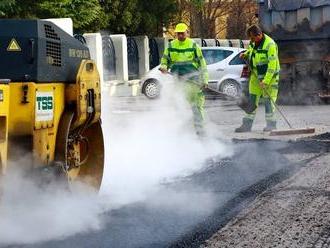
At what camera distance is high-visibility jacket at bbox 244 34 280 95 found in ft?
36.0

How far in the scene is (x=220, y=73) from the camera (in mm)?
20016

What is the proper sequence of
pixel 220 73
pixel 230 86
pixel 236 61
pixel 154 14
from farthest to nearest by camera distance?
pixel 154 14
pixel 236 61
pixel 220 73
pixel 230 86

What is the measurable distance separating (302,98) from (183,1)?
20707mm

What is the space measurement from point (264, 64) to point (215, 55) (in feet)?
30.5

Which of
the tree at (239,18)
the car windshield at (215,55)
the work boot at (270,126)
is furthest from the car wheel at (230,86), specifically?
the tree at (239,18)

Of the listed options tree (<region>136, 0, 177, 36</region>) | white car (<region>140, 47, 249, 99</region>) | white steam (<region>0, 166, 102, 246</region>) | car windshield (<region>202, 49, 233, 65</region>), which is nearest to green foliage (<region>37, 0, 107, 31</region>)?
white car (<region>140, 47, 249, 99</region>)

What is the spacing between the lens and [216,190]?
6930 millimetres

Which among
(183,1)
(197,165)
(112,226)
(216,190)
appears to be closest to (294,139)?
(197,165)

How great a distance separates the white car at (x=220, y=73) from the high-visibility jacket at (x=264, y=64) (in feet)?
26.2

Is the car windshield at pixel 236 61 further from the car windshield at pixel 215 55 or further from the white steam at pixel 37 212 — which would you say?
the white steam at pixel 37 212

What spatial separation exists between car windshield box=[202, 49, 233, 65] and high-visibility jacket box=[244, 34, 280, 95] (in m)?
8.95

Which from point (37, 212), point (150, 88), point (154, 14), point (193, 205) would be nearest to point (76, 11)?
point (150, 88)

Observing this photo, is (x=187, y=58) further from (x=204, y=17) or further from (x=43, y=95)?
(x=204, y=17)

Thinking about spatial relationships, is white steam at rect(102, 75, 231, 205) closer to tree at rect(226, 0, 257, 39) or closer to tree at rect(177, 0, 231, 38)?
tree at rect(177, 0, 231, 38)
